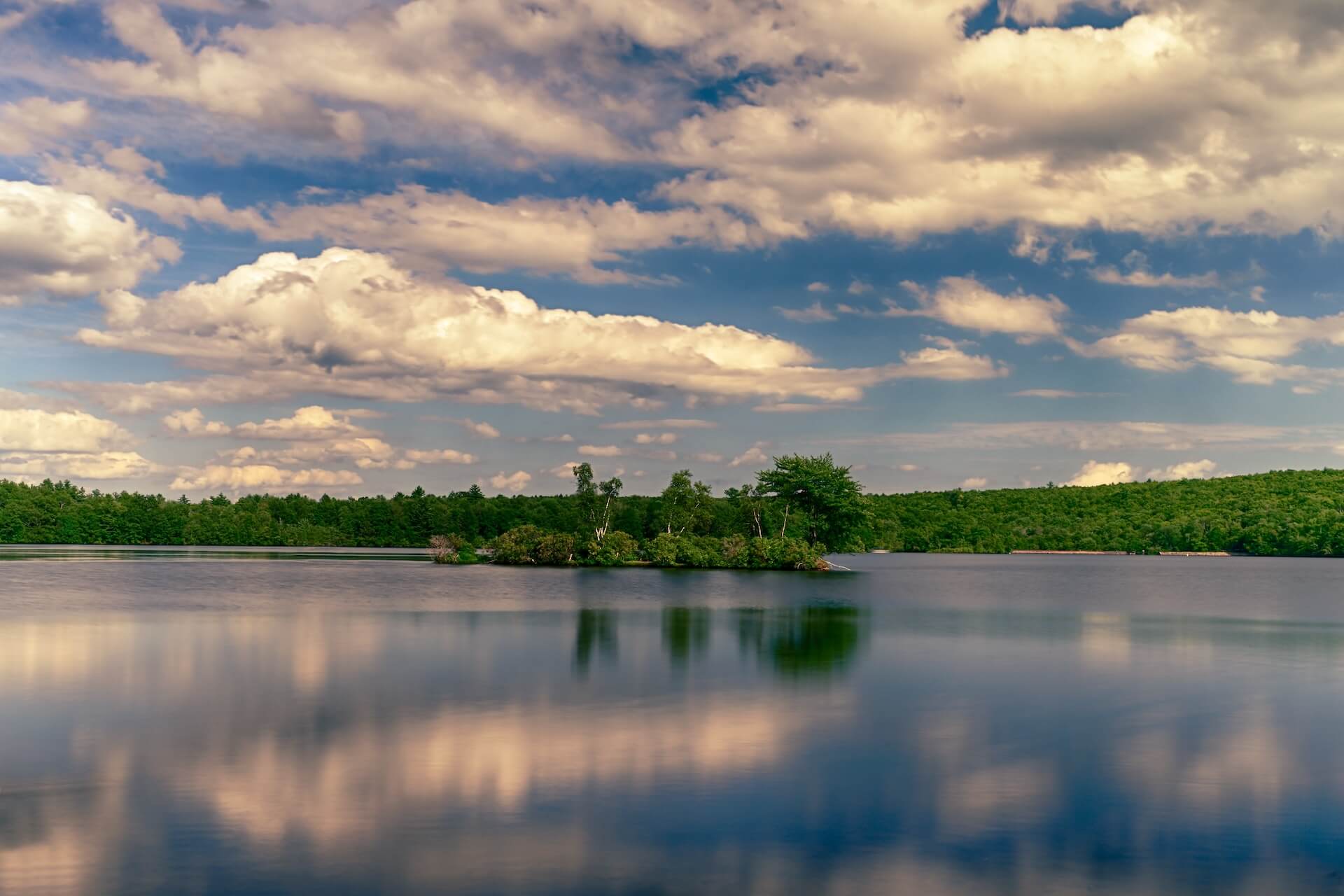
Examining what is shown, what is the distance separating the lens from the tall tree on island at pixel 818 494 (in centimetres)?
10181

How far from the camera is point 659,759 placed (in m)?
17.9

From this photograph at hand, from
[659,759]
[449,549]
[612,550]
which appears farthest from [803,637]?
[449,549]

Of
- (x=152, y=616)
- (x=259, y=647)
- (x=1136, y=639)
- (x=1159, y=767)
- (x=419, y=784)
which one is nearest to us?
(x=419, y=784)

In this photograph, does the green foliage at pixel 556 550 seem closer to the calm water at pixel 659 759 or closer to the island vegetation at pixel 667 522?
the island vegetation at pixel 667 522

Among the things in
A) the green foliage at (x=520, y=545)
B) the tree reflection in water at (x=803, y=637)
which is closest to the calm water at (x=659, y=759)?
the tree reflection in water at (x=803, y=637)

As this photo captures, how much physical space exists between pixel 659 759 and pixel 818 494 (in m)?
85.3

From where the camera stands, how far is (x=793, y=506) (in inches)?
4171

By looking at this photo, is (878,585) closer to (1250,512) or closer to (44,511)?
(1250,512)

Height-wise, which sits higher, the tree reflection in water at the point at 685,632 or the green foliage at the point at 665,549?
the green foliage at the point at 665,549

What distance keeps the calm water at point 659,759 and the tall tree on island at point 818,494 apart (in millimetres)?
58921

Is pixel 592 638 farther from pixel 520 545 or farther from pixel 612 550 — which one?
pixel 520 545

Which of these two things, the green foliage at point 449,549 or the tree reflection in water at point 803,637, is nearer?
the tree reflection in water at point 803,637

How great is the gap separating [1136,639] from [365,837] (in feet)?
115

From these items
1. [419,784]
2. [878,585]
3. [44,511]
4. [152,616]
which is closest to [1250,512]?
[878,585]
